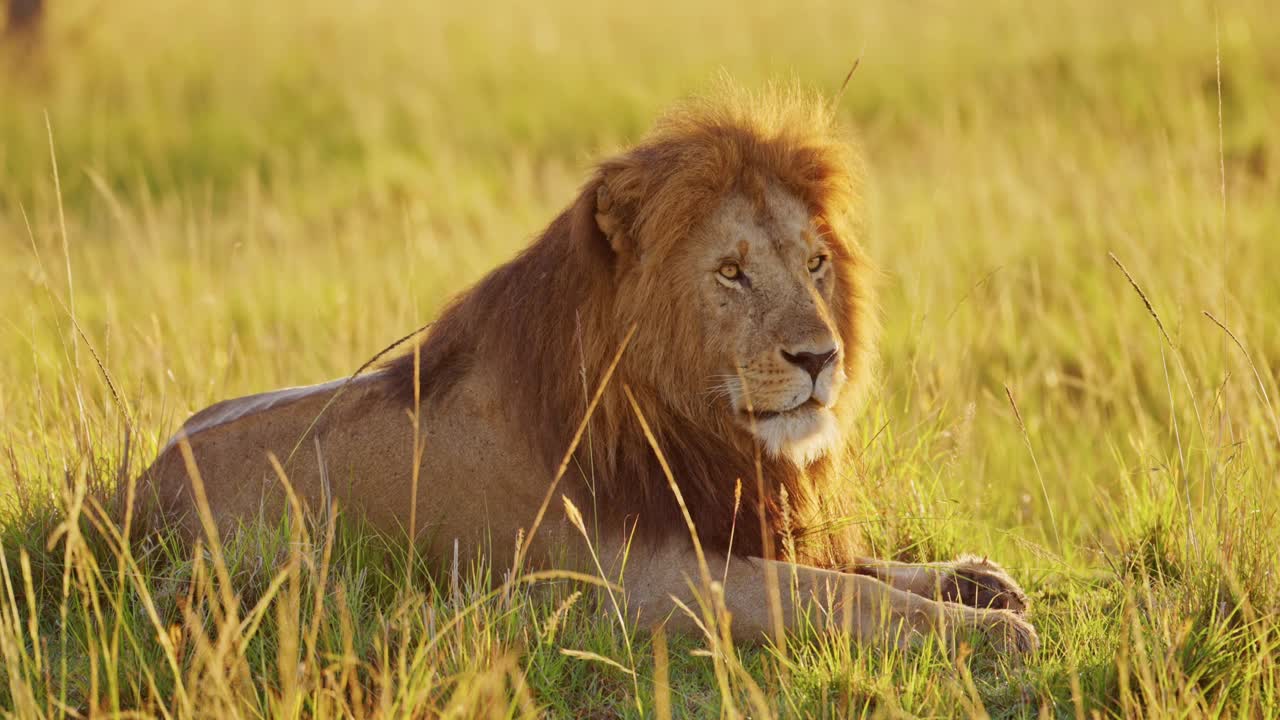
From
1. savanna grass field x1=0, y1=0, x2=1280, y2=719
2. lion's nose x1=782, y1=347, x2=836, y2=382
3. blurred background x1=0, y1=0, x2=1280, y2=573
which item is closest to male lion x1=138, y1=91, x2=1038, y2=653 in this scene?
lion's nose x1=782, y1=347, x2=836, y2=382

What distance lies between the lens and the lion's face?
11.5 feet

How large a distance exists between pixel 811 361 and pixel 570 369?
655mm

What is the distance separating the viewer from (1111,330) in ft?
22.6

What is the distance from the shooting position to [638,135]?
43.6 feet

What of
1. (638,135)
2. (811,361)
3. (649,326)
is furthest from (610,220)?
(638,135)

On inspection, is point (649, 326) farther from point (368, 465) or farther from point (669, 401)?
point (368, 465)

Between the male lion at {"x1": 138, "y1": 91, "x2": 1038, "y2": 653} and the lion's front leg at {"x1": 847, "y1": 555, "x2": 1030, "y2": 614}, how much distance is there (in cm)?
2

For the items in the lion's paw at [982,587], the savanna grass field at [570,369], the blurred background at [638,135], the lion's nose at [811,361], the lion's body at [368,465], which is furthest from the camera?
the blurred background at [638,135]

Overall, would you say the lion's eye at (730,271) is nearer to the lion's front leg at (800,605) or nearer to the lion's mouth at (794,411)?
the lion's mouth at (794,411)

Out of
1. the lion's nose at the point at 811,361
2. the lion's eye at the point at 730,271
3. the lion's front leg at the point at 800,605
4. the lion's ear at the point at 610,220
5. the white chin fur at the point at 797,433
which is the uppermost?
the lion's ear at the point at 610,220

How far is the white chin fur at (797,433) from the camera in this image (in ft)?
11.7

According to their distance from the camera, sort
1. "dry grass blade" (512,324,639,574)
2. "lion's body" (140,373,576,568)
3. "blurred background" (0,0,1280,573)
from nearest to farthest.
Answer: "dry grass blade" (512,324,639,574), "lion's body" (140,373,576,568), "blurred background" (0,0,1280,573)

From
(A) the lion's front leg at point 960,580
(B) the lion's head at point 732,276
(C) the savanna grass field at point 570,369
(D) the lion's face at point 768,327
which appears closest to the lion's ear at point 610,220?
(B) the lion's head at point 732,276

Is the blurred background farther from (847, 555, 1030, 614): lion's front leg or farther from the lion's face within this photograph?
the lion's face
